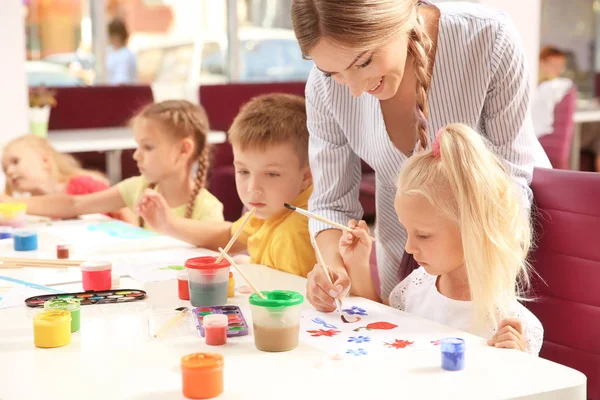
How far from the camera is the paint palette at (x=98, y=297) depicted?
68.7 inches

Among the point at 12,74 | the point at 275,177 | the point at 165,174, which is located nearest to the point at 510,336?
the point at 275,177

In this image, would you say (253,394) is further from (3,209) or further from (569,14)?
(569,14)

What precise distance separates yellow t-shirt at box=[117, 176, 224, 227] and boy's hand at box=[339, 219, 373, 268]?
1.15 meters

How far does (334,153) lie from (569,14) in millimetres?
9080

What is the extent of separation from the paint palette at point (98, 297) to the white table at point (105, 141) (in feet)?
10.4

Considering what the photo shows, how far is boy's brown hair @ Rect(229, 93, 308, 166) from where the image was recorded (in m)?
2.25

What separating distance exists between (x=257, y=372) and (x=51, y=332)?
14.7 inches

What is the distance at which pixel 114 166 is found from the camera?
5.41 meters

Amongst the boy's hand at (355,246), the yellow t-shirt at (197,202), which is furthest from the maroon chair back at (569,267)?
the yellow t-shirt at (197,202)

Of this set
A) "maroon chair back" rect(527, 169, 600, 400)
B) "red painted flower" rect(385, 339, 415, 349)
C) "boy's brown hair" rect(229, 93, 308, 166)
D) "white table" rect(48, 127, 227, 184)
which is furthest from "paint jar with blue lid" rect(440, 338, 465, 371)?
"white table" rect(48, 127, 227, 184)

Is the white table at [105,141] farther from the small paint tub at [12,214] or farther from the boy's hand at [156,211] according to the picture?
the boy's hand at [156,211]

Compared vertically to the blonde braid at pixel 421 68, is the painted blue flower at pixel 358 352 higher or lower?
lower

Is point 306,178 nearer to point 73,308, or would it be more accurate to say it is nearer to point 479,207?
point 479,207

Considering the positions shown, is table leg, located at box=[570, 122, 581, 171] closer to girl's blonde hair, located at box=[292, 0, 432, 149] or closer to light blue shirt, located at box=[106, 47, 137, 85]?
light blue shirt, located at box=[106, 47, 137, 85]
